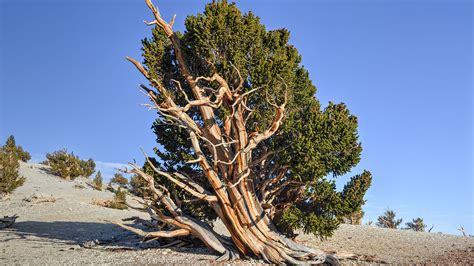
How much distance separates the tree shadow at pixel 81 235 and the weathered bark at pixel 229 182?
5.34 ft

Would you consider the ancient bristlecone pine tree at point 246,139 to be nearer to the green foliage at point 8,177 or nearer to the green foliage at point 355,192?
the green foliage at point 355,192

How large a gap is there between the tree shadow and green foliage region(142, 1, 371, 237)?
2899 mm

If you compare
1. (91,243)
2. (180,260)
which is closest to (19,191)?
(91,243)

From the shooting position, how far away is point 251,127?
13.8 m

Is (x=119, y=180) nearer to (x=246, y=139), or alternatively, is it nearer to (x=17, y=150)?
(x=17, y=150)

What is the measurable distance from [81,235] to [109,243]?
2.74m

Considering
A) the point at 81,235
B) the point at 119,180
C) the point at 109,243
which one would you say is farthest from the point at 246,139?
the point at 119,180

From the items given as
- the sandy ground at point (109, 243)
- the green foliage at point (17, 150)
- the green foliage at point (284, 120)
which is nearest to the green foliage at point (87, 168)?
the green foliage at point (17, 150)

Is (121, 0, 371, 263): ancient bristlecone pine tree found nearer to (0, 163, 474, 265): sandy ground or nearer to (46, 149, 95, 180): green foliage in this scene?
(0, 163, 474, 265): sandy ground

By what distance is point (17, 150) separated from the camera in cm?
4200

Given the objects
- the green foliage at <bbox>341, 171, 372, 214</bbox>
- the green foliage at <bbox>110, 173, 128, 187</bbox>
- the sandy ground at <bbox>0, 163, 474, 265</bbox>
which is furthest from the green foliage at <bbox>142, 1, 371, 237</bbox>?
the green foliage at <bbox>110, 173, 128, 187</bbox>

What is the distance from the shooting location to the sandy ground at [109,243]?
499 inches

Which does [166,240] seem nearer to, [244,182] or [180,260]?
[180,260]

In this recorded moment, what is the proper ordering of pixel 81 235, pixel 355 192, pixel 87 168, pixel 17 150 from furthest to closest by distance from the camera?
pixel 17 150, pixel 87 168, pixel 81 235, pixel 355 192
